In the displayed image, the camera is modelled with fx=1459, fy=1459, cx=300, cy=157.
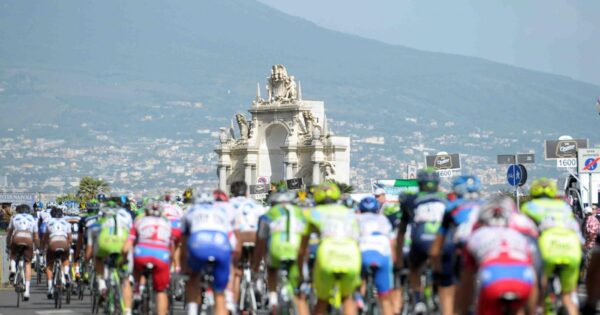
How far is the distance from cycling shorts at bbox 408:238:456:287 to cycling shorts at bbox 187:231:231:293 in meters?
2.46

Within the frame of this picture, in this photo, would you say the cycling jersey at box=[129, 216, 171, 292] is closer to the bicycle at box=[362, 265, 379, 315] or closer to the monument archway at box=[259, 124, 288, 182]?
the bicycle at box=[362, 265, 379, 315]

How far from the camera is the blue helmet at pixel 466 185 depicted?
16698 mm

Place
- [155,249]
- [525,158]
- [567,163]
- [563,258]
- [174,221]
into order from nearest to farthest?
1. [563,258]
2. [155,249]
3. [174,221]
4. [567,163]
5. [525,158]

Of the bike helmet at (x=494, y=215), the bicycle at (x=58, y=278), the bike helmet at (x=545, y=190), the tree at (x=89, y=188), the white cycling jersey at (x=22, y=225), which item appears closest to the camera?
the bike helmet at (x=494, y=215)

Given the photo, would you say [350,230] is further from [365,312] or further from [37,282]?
[37,282]

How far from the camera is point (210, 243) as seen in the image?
16.8 metres

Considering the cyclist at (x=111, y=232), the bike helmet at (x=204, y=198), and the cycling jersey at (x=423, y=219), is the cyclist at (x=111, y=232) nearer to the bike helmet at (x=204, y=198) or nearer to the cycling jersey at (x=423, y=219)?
the bike helmet at (x=204, y=198)

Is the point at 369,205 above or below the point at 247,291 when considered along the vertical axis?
above

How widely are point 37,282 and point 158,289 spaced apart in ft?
62.6

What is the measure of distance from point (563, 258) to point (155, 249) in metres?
5.42

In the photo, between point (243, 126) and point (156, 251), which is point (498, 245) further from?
point (243, 126)

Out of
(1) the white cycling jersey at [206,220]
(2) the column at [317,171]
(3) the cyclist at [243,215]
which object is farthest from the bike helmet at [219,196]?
(2) the column at [317,171]

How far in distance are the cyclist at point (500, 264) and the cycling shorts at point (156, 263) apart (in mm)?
6645

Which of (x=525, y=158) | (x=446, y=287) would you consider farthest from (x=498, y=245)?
(x=525, y=158)
